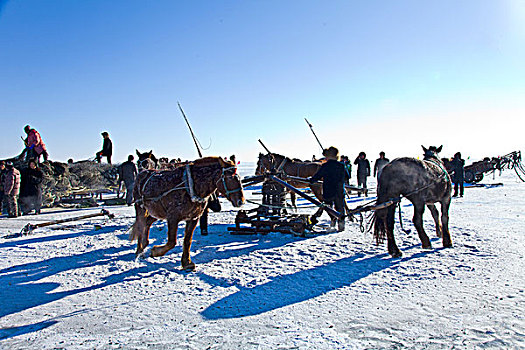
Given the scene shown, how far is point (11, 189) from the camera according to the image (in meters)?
10.7

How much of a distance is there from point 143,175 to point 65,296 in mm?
2324

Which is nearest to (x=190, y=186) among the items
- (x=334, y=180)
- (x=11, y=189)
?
(x=334, y=180)

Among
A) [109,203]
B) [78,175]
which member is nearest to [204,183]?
[109,203]

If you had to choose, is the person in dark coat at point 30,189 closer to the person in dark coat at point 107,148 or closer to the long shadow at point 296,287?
the person in dark coat at point 107,148

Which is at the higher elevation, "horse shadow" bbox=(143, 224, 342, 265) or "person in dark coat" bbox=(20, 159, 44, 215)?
"person in dark coat" bbox=(20, 159, 44, 215)

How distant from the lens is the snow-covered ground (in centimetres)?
297

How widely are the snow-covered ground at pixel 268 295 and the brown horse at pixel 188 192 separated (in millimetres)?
627

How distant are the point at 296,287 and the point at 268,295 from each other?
45cm

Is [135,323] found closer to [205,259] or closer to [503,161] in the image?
[205,259]

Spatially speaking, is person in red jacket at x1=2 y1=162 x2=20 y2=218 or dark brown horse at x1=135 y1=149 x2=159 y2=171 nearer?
dark brown horse at x1=135 y1=149 x2=159 y2=171

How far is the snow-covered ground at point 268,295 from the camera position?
117 inches

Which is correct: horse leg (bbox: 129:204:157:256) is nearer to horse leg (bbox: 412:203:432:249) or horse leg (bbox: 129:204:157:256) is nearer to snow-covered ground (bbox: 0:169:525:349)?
snow-covered ground (bbox: 0:169:525:349)

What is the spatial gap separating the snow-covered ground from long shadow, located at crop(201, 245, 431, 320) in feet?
0.08

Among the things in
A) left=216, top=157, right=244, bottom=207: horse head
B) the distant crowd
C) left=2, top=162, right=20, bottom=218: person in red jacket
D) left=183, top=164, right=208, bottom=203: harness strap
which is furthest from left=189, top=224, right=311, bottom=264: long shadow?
left=2, top=162, right=20, bottom=218: person in red jacket
